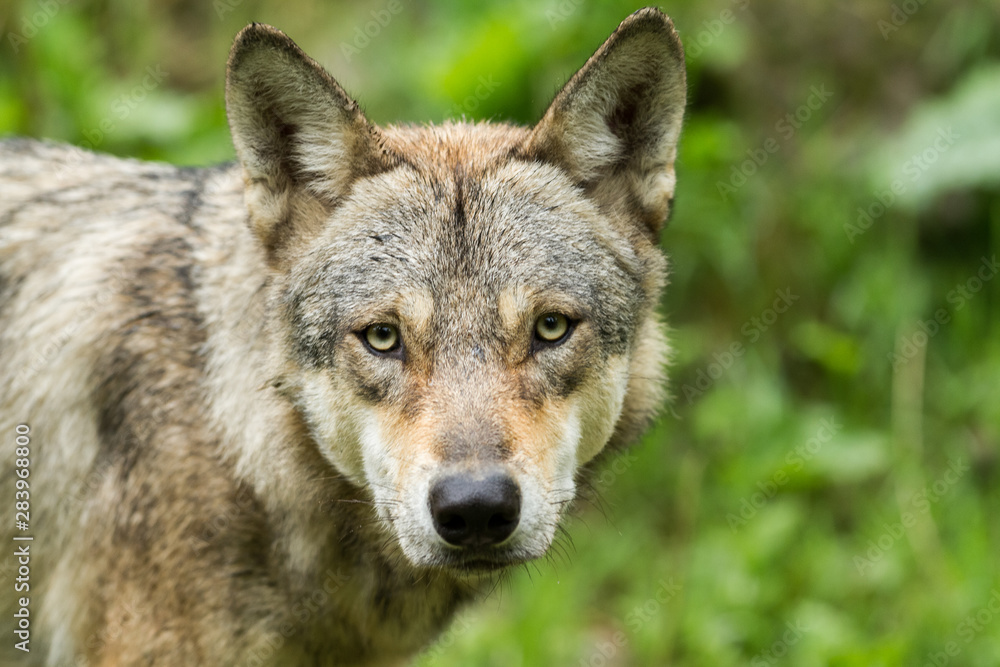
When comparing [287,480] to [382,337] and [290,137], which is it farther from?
[290,137]

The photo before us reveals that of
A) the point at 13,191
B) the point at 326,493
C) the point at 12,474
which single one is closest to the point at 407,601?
the point at 326,493

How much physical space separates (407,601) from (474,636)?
1.80m

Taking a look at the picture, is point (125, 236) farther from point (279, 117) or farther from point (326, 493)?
point (326, 493)

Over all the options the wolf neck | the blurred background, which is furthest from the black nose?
the blurred background

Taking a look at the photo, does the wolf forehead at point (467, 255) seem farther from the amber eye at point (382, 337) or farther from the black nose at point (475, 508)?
the black nose at point (475, 508)

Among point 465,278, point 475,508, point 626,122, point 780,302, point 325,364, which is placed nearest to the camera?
point 475,508

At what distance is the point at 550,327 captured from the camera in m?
3.23

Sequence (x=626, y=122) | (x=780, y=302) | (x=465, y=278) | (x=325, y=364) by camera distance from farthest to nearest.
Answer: (x=780, y=302), (x=626, y=122), (x=325, y=364), (x=465, y=278)

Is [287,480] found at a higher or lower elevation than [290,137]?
lower

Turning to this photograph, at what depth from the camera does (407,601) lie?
3637 mm

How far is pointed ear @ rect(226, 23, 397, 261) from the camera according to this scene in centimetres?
323

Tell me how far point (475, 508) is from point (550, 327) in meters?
0.74

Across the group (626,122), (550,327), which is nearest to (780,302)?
(626,122)

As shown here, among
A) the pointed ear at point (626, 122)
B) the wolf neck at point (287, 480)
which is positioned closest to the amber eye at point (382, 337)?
the wolf neck at point (287, 480)
